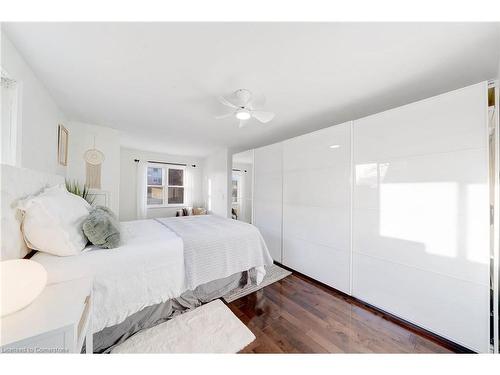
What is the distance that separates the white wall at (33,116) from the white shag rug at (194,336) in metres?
1.76

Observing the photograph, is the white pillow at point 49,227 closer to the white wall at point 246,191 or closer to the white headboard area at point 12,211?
the white headboard area at point 12,211

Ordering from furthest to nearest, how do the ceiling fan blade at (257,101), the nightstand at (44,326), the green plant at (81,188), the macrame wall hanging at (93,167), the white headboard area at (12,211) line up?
1. the macrame wall hanging at (93,167)
2. the green plant at (81,188)
3. the ceiling fan blade at (257,101)
4. the white headboard area at (12,211)
5. the nightstand at (44,326)

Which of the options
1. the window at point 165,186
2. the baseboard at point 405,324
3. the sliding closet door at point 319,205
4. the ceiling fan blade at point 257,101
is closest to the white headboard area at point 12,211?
the ceiling fan blade at point 257,101

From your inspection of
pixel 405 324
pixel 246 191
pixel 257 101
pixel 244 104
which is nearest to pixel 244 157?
pixel 246 191

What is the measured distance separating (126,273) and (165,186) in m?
4.28

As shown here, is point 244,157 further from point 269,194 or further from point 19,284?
point 19,284

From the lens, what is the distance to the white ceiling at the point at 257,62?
1.13 metres

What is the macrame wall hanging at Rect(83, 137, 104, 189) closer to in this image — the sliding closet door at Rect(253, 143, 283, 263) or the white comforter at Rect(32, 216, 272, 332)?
the white comforter at Rect(32, 216, 272, 332)

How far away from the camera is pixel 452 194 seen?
4.78 ft

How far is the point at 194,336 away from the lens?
1.49 m

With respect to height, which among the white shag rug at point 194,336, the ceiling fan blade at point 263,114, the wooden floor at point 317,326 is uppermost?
the ceiling fan blade at point 263,114
